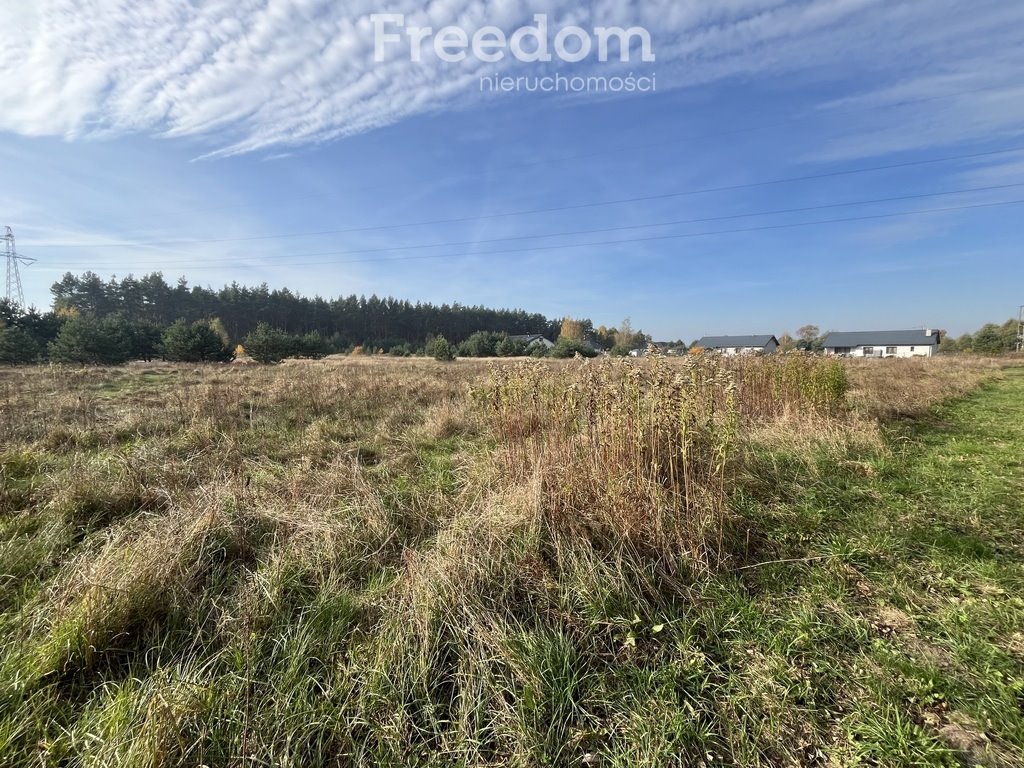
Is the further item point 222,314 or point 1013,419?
point 222,314

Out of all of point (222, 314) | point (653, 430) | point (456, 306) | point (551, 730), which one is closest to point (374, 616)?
point (551, 730)

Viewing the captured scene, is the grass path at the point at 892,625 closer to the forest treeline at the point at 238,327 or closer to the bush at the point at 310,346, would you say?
the forest treeline at the point at 238,327

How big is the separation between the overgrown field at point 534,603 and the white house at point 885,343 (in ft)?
213

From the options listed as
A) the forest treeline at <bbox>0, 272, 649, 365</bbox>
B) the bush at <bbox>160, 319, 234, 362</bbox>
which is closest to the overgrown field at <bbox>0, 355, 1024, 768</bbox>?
the forest treeline at <bbox>0, 272, 649, 365</bbox>

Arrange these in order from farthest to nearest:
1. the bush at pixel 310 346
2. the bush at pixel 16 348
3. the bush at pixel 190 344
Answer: the bush at pixel 310 346 → the bush at pixel 190 344 → the bush at pixel 16 348

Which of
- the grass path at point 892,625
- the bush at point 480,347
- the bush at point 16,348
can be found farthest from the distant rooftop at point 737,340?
the bush at point 16,348

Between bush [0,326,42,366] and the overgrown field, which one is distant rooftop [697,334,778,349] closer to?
the overgrown field

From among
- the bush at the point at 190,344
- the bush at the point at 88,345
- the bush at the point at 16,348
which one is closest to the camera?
the bush at the point at 16,348

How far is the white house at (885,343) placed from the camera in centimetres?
5369

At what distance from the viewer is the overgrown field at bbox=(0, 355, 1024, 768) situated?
1571 millimetres

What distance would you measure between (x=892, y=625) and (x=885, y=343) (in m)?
75.1

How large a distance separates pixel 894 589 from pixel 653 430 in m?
1.60

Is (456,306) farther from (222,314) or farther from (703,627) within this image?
(703,627)

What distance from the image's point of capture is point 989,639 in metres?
1.99
